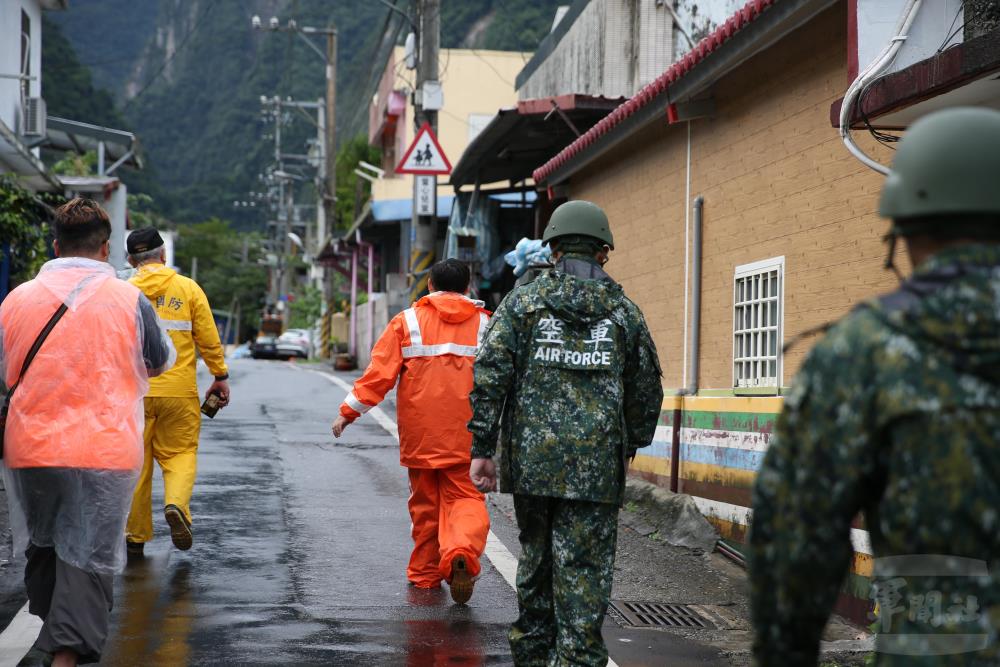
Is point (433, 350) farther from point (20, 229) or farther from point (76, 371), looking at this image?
point (20, 229)

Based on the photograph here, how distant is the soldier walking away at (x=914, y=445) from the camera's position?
7.93 feet

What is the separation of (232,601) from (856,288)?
3.98m

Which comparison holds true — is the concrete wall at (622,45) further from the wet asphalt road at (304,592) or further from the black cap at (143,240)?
the black cap at (143,240)

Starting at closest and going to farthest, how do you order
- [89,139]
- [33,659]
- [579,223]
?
1. [579,223]
2. [33,659]
3. [89,139]

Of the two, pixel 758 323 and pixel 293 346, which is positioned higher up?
pixel 293 346

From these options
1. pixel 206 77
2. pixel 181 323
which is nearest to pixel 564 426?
pixel 181 323

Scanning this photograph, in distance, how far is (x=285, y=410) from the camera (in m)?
18.1

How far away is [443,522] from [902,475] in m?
4.88

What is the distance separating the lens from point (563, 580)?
16.2ft

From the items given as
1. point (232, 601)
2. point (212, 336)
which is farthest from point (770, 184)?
point (232, 601)

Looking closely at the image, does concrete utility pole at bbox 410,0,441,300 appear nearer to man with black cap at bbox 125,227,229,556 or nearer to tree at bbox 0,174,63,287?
tree at bbox 0,174,63,287

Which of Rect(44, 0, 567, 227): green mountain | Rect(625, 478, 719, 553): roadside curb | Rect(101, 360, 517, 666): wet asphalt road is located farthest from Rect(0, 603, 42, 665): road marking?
Rect(44, 0, 567, 227): green mountain

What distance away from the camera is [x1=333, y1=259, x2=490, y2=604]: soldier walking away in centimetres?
720

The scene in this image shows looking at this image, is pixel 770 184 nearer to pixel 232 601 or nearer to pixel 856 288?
pixel 856 288
